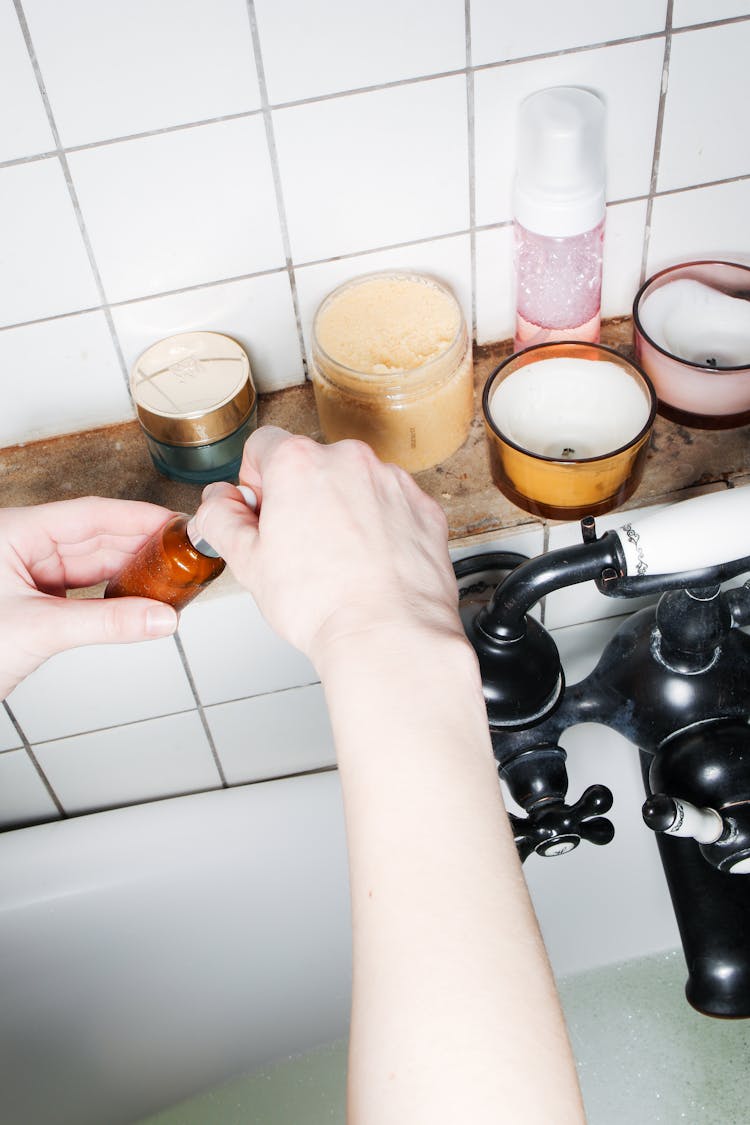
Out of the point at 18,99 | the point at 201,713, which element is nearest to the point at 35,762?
the point at 201,713

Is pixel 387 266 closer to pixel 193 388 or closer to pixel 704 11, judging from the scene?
pixel 193 388

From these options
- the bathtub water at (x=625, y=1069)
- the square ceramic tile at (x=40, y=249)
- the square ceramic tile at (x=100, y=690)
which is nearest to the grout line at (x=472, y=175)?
the square ceramic tile at (x=40, y=249)

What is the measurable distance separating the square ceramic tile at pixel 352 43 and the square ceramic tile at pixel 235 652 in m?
0.42

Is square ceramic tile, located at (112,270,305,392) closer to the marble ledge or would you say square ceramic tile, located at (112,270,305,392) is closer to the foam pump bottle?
the marble ledge

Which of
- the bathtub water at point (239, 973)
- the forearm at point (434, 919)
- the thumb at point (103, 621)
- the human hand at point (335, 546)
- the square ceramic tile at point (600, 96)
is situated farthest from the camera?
the bathtub water at point (239, 973)

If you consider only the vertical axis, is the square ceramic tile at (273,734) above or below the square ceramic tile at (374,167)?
below

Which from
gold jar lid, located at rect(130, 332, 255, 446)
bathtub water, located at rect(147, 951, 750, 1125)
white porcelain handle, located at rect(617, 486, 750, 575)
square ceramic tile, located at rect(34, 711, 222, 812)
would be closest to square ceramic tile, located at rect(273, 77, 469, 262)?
gold jar lid, located at rect(130, 332, 255, 446)

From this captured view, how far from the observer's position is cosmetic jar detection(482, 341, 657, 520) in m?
0.84

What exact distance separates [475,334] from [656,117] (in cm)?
25

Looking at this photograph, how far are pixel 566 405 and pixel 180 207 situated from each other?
A: 1.19 feet

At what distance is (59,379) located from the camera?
35.9 inches

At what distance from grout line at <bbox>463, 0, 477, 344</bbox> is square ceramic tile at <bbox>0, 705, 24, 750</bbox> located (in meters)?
0.59

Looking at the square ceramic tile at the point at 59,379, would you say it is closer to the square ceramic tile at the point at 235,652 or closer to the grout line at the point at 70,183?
the grout line at the point at 70,183

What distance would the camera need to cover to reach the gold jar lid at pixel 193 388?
2.81ft
